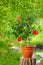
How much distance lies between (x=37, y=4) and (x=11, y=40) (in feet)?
6.25

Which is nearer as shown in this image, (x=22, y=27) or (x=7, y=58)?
(x=7, y=58)

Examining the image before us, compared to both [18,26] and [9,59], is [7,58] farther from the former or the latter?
[18,26]

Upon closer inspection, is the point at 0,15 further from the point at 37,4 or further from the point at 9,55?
the point at 37,4

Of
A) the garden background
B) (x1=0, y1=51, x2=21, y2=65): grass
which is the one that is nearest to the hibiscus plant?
the garden background

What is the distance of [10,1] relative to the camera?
6.57 m

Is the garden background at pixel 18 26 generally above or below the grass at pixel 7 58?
above

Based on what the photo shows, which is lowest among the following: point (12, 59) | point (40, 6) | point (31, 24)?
point (12, 59)

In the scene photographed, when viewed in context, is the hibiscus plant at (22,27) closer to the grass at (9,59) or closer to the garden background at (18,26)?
the garden background at (18,26)

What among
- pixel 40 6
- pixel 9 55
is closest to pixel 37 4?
pixel 40 6

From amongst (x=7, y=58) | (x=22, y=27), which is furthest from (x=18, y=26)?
(x=7, y=58)

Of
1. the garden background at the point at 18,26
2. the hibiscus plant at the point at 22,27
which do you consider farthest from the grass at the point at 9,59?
the hibiscus plant at the point at 22,27

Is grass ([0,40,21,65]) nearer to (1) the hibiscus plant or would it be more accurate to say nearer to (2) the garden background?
(2) the garden background

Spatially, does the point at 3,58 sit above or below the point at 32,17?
below

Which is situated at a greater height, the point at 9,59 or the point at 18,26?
the point at 18,26
